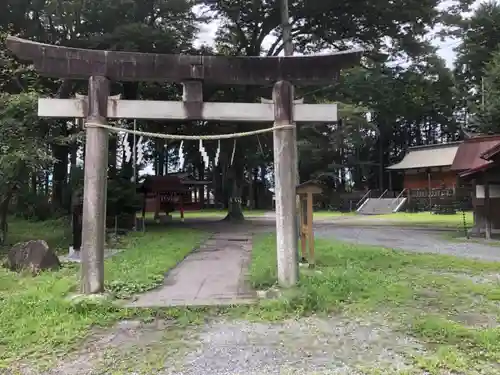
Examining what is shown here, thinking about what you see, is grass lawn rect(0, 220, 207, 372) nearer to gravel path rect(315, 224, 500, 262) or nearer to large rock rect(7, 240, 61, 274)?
large rock rect(7, 240, 61, 274)

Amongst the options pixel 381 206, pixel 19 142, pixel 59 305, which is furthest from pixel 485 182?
pixel 381 206

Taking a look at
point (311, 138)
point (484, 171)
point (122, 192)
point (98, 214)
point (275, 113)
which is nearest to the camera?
point (98, 214)

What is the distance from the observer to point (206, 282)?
8.19 m

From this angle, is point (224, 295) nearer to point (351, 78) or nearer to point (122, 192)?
point (122, 192)

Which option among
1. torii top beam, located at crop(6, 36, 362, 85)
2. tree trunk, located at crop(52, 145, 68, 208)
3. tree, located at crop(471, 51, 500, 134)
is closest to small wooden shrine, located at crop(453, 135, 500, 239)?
tree, located at crop(471, 51, 500, 134)

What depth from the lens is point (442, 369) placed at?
4.11 m

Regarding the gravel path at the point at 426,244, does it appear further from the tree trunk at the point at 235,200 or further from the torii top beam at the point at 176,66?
the tree trunk at the point at 235,200

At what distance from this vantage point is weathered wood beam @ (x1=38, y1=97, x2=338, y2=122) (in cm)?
677

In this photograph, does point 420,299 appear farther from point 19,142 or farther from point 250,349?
point 19,142

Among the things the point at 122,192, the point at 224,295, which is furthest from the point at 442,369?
the point at 122,192

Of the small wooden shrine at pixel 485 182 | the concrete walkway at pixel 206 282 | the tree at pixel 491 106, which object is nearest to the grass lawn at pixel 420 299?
the concrete walkway at pixel 206 282

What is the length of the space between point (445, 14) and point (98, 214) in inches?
624

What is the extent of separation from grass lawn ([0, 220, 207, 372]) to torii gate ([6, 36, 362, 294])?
2.04 feet

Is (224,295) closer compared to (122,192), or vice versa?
(224,295)
